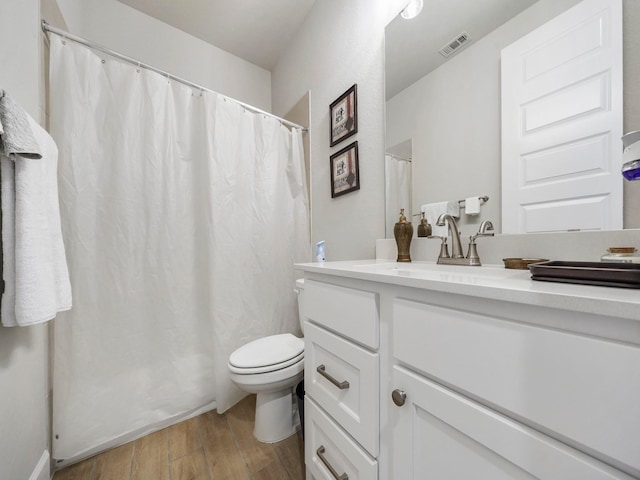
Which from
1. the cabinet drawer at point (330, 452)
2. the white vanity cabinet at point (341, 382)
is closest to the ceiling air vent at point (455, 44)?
the white vanity cabinet at point (341, 382)

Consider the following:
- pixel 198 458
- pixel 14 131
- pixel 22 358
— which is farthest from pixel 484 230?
pixel 22 358

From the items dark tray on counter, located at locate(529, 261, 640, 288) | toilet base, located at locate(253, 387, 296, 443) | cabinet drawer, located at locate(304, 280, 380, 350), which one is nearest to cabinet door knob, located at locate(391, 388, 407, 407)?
cabinet drawer, located at locate(304, 280, 380, 350)

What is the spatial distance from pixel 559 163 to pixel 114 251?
5.84ft

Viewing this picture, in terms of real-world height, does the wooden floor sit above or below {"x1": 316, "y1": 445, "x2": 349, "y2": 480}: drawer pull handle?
below

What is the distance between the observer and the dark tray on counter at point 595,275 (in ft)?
1.24

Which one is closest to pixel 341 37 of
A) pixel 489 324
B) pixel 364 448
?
pixel 489 324

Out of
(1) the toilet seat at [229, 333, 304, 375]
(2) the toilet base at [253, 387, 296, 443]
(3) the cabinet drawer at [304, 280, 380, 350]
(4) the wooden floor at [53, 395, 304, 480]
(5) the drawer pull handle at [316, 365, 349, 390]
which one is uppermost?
(3) the cabinet drawer at [304, 280, 380, 350]

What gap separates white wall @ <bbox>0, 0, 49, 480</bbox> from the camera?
77cm

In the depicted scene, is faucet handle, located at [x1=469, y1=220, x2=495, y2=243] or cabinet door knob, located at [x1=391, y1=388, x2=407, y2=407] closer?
cabinet door knob, located at [x1=391, y1=388, x2=407, y2=407]

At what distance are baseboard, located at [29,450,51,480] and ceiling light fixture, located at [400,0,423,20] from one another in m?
2.35

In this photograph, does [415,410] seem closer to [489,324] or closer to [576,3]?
[489,324]

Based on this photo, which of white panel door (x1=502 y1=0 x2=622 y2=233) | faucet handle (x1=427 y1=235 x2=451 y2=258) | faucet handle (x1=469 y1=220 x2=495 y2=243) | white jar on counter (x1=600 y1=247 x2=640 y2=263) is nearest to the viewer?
white jar on counter (x1=600 y1=247 x2=640 y2=263)

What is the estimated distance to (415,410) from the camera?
1.76 feet

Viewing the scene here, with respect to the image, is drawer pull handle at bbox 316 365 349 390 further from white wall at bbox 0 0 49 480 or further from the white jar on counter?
white wall at bbox 0 0 49 480
